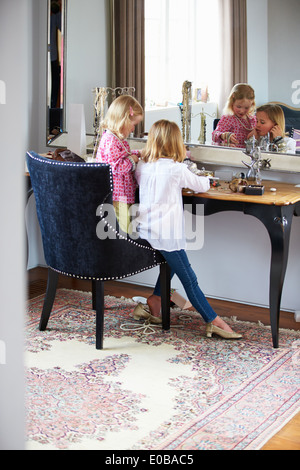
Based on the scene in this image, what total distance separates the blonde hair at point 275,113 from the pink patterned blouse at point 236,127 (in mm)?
69

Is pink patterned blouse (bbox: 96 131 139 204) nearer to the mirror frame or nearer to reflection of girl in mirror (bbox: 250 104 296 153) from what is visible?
reflection of girl in mirror (bbox: 250 104 296 153)

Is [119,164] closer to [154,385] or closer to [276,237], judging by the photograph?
[276,237]

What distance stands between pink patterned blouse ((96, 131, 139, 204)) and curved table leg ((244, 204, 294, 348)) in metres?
0.57

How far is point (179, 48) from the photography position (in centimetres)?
380

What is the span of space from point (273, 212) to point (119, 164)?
758 mm

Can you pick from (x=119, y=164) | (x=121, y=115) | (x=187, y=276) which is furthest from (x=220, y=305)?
(x=121, y=115)

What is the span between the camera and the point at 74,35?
4109mm
